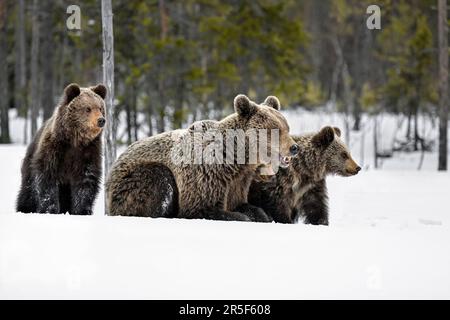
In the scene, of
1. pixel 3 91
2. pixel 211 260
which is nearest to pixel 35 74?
pixel 3 91

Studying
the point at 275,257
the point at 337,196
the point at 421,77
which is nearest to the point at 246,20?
the point at 421,77

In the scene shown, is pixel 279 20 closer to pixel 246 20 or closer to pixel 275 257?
pixel 246 20

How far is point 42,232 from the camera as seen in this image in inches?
209

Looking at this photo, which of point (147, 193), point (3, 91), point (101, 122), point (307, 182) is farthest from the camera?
point (3, 91)

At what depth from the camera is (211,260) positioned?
4.75 meters

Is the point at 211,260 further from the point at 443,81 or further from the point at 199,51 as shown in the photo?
the point at 199,51

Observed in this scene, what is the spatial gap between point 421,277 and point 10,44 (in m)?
31.4

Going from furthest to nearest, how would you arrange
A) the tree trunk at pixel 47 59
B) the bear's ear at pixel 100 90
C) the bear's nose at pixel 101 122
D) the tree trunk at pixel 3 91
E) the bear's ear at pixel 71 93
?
the tree trunk at pixel 3 91 → the tree trunk at pixel 47 59 → the bear's ear at pixel 100 90 → the bear's ear at pixel 71 93 → the bear's nose at pixel 101 122

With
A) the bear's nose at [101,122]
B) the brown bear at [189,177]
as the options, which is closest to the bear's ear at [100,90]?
the bear's nose at [101,122]

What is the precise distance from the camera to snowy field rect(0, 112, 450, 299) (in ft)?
14.1

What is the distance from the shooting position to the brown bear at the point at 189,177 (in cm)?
629

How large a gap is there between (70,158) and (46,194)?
45cm

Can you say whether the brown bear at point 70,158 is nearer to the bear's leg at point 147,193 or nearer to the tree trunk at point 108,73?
the bear's leg at point 147,193

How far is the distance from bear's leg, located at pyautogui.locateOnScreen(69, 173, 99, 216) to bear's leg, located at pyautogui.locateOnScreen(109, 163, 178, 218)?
43 centimetres
